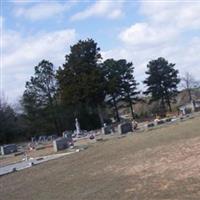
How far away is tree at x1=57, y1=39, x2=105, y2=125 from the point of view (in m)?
57.8

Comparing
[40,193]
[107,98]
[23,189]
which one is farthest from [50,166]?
[107,98]

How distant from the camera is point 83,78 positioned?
190 feet

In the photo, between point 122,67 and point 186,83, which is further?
point 186,83

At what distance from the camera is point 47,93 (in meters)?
63.4

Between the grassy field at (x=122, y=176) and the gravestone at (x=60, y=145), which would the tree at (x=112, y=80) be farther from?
the grassy field at (x=122, y=176)

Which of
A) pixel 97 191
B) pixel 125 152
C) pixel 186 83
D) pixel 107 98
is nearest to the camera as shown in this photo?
pixel 97 191

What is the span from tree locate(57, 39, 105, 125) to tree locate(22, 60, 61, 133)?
320cm

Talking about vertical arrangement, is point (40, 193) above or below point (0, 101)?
below

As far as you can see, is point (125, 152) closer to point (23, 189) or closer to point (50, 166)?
point (50, 166)

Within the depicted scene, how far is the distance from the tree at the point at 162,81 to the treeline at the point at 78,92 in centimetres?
14

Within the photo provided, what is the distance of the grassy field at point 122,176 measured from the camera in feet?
36.2

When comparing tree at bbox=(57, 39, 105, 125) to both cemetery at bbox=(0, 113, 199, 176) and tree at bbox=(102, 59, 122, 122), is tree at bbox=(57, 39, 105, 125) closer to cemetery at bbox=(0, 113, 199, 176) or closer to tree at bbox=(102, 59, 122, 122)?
tree at bbox=(102, 59, 122, 122)

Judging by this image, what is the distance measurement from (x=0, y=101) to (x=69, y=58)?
15201mm

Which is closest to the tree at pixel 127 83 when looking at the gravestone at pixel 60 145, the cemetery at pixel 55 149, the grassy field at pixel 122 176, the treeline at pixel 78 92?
the treeline at pixel 78 92
